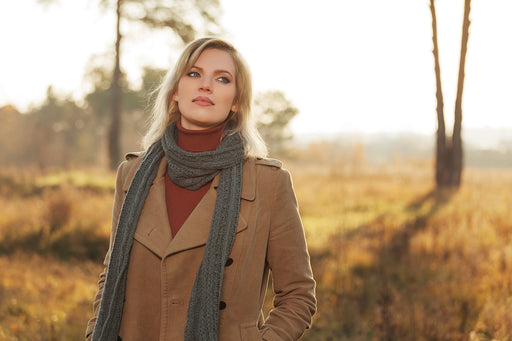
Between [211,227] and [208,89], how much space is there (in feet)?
1.93

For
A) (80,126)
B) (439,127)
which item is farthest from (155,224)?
(80,126)

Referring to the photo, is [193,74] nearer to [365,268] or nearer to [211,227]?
[211,227]

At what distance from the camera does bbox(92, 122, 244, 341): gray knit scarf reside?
1.88 metres

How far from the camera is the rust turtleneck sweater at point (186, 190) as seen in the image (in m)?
2.06

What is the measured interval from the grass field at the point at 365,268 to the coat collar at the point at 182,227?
8.15ft

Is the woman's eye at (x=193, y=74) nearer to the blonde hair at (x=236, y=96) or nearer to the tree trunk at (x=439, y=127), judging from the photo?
the blonde hair at (x=236, y=96)

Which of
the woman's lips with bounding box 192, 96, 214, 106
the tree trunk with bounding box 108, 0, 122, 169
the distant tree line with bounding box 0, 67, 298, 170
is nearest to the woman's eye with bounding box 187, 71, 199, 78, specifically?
the woman's lips with bounding box 192, 96, 214, 106

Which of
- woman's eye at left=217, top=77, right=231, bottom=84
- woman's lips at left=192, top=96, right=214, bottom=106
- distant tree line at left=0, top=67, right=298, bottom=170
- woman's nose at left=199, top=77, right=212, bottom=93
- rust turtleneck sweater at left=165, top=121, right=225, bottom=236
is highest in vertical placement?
woman's eye at left=217, top=77, right=231, bottom=84

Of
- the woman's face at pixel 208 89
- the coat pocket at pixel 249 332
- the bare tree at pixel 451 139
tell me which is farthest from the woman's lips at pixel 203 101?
the bare tree at pixel 451 139

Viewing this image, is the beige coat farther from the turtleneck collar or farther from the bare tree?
the bare tree

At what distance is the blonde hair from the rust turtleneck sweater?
0.24ft

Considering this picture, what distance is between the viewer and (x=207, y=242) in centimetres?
192

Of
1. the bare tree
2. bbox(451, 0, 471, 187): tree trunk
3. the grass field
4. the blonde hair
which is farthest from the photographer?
the bare tree

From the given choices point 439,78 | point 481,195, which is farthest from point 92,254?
point 439,78
